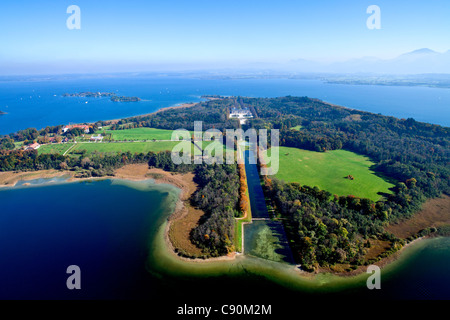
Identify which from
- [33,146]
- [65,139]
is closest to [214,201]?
[33,146]

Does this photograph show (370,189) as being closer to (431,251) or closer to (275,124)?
(431,251)

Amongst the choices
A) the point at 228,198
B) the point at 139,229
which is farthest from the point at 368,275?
the point at 139,229

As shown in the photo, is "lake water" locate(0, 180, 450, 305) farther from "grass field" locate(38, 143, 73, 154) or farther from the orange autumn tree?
"grass field" locate(38, 143, 73, 154)

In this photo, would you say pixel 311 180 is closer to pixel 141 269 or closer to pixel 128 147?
pixel 141 269

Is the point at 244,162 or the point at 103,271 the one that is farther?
the point at 244,162

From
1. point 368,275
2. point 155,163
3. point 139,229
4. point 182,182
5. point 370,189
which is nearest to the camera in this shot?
point 368,275

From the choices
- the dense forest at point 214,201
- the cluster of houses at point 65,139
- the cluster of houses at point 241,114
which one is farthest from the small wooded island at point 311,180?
the cluster of houses at point 241,114

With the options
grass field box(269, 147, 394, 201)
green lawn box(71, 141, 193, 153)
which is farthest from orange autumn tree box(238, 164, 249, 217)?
green lawn box(71, 141, 193, 153)
